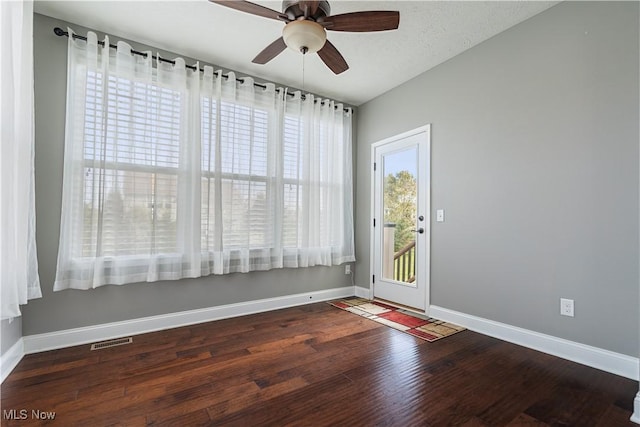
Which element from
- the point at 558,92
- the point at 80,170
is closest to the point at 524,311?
the point at 558,92

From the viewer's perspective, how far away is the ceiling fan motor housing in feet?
6.29

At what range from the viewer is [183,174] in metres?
2.91

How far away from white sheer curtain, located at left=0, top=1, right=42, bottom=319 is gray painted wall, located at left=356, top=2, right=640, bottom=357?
3.39 metres

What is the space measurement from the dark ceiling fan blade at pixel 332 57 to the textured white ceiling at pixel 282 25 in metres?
0.37

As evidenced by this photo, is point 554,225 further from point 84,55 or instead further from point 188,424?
point 84,55

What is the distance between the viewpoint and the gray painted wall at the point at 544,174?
2.05 meters

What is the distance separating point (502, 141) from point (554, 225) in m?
→ 0.84

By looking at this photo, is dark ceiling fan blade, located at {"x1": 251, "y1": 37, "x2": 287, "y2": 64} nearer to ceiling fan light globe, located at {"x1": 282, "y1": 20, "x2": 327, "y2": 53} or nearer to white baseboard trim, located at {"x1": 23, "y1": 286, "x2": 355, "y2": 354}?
ceiling fan light globe, located at {"x1": 282, "y1": 20, "x2": 327, "y2": 53}

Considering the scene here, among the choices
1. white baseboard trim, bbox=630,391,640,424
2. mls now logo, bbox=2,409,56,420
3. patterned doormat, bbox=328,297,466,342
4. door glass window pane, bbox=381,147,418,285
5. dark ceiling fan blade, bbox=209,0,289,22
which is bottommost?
patterned doormat, bbox=328,297,466,342

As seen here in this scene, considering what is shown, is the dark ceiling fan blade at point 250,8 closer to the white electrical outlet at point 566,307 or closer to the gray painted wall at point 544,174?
the gray painted wall at point 544,174

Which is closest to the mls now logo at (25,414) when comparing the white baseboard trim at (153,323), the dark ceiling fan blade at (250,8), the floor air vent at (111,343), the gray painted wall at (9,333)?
the gray painted wall at (9,333)

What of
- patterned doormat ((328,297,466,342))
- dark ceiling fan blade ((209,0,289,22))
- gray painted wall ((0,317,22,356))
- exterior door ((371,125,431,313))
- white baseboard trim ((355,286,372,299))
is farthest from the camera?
white baseboard trim ((355,286,372,299))

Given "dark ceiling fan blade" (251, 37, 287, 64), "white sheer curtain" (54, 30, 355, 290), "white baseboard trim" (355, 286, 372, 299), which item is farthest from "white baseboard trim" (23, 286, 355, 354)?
"dark ceiling fan blade" (251, 37, 287, 64)

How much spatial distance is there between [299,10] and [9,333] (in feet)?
9.75
